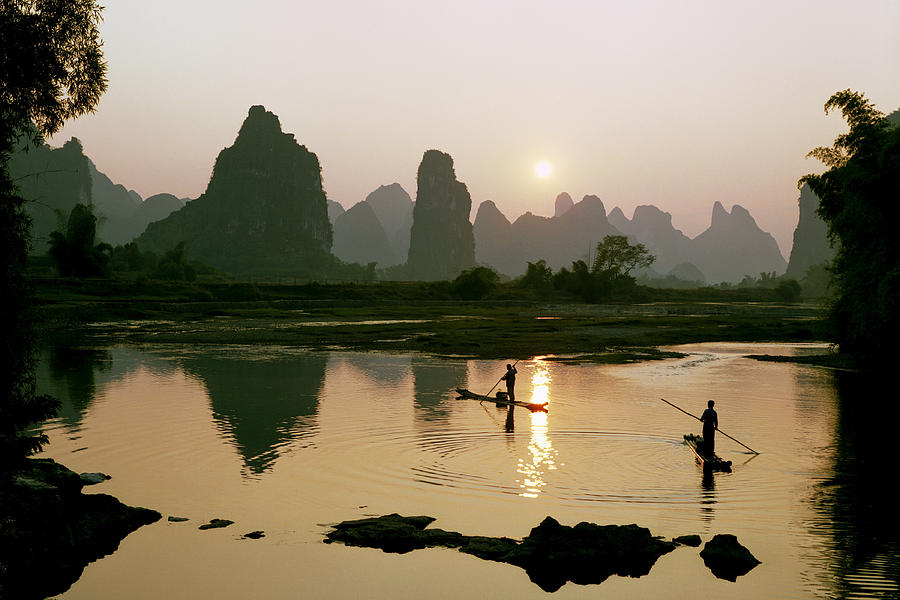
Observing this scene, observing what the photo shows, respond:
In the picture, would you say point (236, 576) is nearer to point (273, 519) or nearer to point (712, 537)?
point (273, 519)

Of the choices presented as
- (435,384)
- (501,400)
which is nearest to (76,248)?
(435,384)

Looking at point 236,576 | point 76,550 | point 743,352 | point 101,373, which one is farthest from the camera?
point 743,352

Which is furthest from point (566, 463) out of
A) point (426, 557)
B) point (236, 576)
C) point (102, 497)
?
point (102, 497)

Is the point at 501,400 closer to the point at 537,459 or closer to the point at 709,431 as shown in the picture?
the point at 537,459

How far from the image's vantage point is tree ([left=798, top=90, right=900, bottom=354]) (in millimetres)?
34375

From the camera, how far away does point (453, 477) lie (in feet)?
55.4

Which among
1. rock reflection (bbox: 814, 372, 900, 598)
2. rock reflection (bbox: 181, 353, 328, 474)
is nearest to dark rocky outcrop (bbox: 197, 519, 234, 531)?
rock reflection (bbox: 181, 353, 328, 474)

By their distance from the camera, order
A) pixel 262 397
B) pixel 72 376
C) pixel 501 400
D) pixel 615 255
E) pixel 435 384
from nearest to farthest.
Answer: pixel 501 400 → pixel 262 397 → pixel 435 384 → pixel 72 376 → pixel 615 255

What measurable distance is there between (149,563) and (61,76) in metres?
12.8

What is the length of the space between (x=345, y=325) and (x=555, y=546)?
181ft

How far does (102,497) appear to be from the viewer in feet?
45.8

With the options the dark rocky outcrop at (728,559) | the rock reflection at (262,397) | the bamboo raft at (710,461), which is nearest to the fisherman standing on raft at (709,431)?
the bamboo raft at (710,461)

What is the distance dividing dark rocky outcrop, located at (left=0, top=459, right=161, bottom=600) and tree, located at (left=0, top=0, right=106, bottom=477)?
105 inches

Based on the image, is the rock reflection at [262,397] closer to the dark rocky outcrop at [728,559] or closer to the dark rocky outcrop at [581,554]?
the dark rocky outcrop at [581,554]
